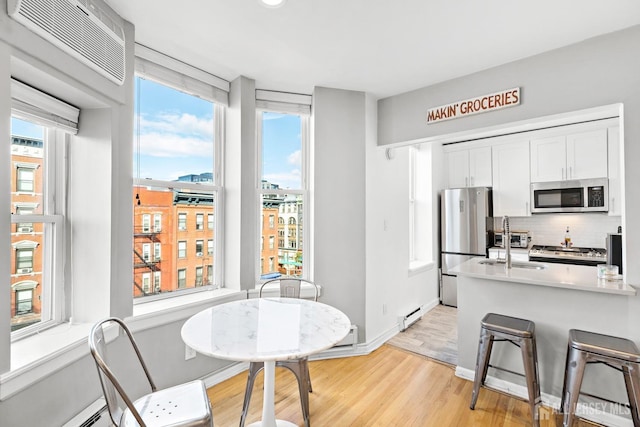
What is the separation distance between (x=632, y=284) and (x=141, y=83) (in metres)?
3.63

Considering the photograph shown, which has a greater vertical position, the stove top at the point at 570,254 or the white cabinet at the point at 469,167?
the white cabinet at the point at 469,167

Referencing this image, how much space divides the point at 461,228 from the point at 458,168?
1049mm

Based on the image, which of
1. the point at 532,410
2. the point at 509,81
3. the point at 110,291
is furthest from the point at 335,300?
the point at 509,81

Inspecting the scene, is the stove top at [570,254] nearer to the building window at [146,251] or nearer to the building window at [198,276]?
the building window at [198,276]

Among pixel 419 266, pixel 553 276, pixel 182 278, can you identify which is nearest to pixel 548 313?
pixel 553 276

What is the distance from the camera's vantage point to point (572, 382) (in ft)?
5.90

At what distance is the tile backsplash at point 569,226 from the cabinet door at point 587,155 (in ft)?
1.88

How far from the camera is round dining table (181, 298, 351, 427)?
1.27 m

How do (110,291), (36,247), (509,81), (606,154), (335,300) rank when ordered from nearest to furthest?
(36,247), (110,291), (509,81), (335,300), (606,154)

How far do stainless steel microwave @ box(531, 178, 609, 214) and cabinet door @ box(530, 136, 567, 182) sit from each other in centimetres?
9

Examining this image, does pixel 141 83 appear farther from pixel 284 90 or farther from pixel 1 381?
pixel 1 381

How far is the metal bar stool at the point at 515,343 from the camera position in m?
1.90

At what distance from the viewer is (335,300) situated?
2914 millimetres

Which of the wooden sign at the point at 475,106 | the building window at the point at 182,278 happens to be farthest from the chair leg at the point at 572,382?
the building window at the point at 182,278
